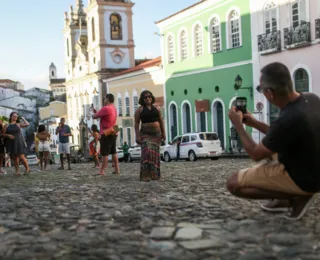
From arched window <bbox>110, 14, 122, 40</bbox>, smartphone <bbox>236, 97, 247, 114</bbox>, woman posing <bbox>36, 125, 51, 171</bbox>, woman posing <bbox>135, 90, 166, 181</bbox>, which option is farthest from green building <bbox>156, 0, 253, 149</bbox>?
smartphone <bbox>236, 97, 247, 114</bbox>

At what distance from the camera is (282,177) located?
4.43m

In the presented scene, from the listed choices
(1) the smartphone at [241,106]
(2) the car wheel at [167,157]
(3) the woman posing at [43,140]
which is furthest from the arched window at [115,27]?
(1) the smartphone at [241,106]

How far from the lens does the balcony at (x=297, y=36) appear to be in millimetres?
21766

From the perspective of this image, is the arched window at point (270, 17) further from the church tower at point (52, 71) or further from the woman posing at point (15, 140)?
the church tower at point (52, 71)

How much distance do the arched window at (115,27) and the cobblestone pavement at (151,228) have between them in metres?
41.5

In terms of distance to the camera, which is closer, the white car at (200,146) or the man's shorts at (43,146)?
the man's shorts at (43,146)

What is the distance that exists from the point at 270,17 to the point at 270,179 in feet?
68.4

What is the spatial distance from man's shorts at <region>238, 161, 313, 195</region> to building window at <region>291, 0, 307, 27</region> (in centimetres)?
1888

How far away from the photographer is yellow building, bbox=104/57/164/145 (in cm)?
3567

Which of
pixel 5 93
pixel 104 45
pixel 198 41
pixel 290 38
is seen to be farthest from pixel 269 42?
pixel 5 93

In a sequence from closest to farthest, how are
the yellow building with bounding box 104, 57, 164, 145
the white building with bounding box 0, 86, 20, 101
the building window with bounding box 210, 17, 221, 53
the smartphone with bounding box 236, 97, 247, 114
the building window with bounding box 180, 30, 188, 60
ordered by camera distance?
the smartphone with bounding box 236, 97, 247, 114
the building window with bounding box 210, 17, 221, 53
the building window with bounding box 180, 30, 188, 60
the yellow building with bounding box 104, 57, 164, 145
the white building with bounding box 0, 86, 20, 101

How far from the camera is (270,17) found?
2408 cm

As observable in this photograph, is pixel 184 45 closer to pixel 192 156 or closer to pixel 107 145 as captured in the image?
pixel 192 156

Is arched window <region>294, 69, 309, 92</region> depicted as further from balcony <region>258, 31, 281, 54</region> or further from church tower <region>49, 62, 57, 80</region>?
church tower <region>49, 62, 57, 80</region>
